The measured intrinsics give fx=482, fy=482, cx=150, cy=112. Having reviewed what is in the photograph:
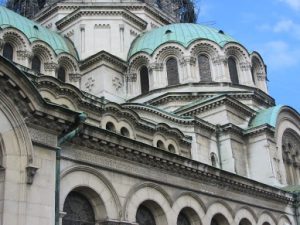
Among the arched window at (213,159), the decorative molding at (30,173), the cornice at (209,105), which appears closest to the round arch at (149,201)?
the decorative molding at (30,173)

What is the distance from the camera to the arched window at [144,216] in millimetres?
15117

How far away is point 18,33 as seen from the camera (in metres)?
29.6

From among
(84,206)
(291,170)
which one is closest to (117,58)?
(291,170)

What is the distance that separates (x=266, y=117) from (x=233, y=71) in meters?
5.14

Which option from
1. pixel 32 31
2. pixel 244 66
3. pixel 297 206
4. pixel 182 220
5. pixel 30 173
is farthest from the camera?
pixel 244 66

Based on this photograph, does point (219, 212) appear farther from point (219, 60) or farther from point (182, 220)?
point (219, 60)

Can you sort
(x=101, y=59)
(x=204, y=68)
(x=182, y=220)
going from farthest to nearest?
(x=101, y=59) → (x=204, y=68) → (x=182, y=220)

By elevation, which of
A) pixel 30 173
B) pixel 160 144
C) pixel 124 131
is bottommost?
pixel 30 173

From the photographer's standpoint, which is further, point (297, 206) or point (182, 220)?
point (297, 206)

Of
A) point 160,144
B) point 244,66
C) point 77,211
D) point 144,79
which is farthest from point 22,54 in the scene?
point 77,211

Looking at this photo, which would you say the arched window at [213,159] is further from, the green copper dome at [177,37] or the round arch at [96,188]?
the round arch at [96,188]

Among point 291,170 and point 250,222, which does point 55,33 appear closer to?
point 291,170

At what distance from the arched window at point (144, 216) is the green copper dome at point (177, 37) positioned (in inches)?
742

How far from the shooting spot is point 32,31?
3156 centimetres
